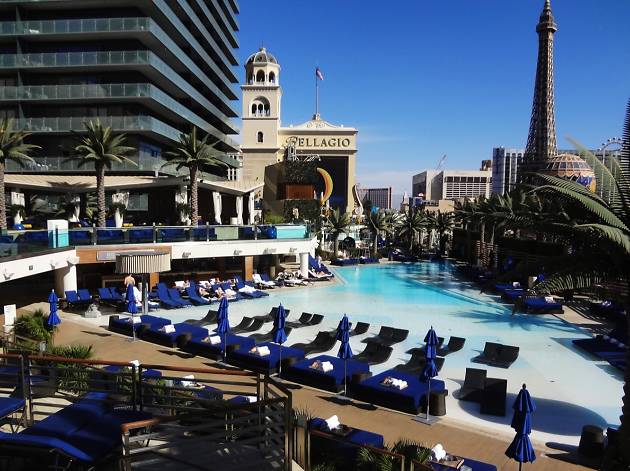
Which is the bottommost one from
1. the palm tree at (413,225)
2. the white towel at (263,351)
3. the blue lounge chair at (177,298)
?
the blue lounge chair at (177,298)

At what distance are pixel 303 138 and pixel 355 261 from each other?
2944 inches

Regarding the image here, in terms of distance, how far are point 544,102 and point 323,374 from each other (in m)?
132

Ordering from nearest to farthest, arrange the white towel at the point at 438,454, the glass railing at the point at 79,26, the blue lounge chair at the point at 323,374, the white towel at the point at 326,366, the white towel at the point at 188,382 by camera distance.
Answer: the white towel at the point at 438,454, the white towel at the point at 188,382, the blue lounge chair at the point at 323,374, the white towel at the point at 326,366, the glass railing at the point at 79,26

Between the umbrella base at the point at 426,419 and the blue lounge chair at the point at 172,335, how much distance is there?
8.13 metres

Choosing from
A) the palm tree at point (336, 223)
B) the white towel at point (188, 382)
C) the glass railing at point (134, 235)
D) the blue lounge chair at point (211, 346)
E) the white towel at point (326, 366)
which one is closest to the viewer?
the white towel at point (188, 382)

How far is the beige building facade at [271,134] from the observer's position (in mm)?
90000

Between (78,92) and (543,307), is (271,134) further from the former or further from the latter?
(543,307)

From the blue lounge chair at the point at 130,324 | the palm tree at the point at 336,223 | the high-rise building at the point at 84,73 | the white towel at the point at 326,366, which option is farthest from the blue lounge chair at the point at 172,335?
the palm tree at the point at 336,223

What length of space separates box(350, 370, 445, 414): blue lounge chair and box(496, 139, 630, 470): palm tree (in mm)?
5115

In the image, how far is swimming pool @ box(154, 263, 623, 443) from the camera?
12.2 m

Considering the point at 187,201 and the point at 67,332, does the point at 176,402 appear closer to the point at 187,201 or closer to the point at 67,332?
the point at 67,332

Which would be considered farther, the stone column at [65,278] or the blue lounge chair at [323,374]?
the stone column at [65,278]

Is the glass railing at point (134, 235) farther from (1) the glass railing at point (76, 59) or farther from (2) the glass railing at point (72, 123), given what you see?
(1) the glass railing at point (76, 59)

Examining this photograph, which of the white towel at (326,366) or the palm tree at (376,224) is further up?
the palm tree at (376,224)
